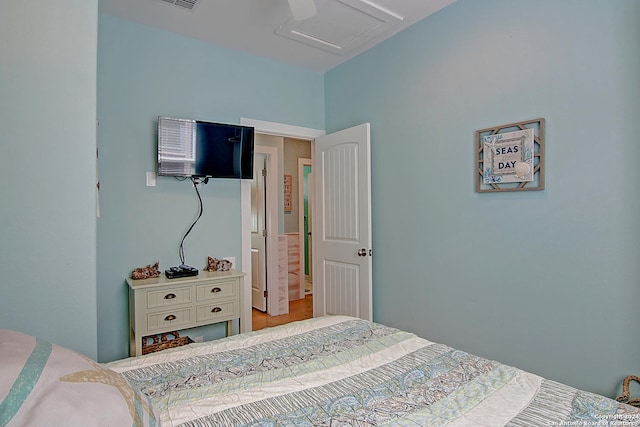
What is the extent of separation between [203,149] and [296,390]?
7.01ft

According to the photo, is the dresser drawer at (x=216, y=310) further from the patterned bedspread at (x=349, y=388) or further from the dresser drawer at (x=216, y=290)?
the patterned bedspread at (x=349, y=388)

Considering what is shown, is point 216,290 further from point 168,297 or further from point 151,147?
point 151,147

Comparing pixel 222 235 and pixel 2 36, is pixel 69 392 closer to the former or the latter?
pixel 2 36

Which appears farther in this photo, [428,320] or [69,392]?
[428,320]

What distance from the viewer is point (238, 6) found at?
2.52 meters

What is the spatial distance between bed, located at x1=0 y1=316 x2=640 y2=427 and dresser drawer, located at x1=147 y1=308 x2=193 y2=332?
1.07 meters

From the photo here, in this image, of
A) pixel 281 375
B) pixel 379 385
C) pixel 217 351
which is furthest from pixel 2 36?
pixel 379 385

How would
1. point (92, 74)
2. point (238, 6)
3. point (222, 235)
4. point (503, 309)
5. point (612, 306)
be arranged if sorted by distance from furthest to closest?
point (222, 235) → point (238, 6) → point (503, 309) → point (612, 306) → point (92, 74)

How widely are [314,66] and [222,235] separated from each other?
1864 millimetres

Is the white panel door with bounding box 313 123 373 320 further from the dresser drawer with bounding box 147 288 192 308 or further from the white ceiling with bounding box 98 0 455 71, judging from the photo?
the dresser drawer with bounding box 147 288 192 308

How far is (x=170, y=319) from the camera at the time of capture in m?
2.53

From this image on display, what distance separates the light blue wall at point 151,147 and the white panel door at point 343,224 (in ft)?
2.59

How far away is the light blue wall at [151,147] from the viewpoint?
2.62 m

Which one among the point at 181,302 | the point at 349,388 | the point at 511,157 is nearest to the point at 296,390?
the point at 349,388
